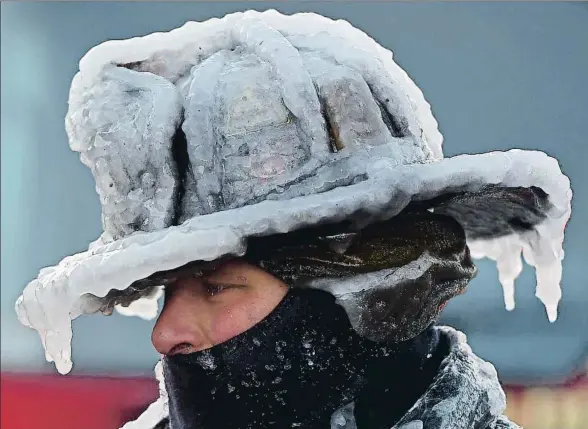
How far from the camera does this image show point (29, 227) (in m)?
3.70

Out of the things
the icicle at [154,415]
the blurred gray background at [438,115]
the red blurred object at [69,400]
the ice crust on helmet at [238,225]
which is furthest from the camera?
the red blurred object at [69,400]

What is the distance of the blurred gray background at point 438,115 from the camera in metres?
2.77

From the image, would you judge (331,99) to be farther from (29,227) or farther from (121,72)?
(29,227)

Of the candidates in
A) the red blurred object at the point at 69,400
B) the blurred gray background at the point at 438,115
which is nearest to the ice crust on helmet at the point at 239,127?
the blurred gray background at the point at 438,115

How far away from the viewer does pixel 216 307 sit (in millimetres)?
1031

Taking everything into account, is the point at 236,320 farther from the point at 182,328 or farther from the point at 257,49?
the point at 257,49

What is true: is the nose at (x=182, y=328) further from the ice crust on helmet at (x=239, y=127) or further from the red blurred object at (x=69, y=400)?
the red blurred object at (x=69, y=400)

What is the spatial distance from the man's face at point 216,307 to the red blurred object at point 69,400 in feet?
7.70

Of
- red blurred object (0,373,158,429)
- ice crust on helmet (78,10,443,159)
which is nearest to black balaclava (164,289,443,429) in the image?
ice crust on helmet (78,10,443,159)

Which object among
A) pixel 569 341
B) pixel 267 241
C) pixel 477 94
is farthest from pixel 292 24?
pixel 569 341

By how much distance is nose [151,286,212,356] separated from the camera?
102cm

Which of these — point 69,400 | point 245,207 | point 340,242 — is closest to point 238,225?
point 245,207

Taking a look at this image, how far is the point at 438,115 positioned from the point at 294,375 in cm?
155

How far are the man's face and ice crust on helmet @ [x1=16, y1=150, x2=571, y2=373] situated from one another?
0.11 meters
